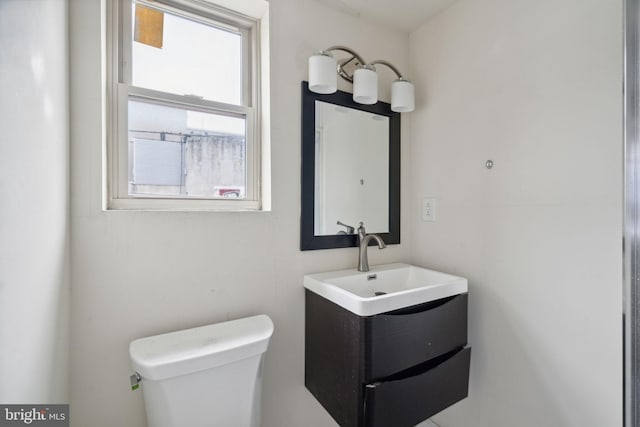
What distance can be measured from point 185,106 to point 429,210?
1.31 metres

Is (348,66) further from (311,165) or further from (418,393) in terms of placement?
(418,393)

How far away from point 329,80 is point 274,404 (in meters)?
1.44

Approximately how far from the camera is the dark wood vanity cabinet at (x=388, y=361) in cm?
93

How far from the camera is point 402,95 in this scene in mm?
1391

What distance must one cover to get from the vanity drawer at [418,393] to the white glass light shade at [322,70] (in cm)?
119

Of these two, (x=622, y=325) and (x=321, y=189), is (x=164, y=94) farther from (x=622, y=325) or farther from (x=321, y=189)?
(x=622, y=325)

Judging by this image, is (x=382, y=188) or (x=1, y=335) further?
(x=382, y=188)

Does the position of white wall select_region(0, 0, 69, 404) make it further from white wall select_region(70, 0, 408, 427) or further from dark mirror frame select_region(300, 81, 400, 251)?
dark mirror frame select_region(300, 81, 400, 251)

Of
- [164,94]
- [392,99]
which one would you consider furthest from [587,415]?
[164,94]

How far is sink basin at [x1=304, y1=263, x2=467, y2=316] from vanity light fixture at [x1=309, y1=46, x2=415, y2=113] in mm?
848

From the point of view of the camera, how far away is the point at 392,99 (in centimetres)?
142

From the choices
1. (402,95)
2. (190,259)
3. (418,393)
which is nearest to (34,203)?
(190,259)

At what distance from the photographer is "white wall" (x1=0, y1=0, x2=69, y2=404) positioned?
0.51 meters

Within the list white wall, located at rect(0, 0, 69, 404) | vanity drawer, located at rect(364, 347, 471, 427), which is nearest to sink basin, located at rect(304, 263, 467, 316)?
vanity drawer, located at rect(364, 347, 471, 427)
